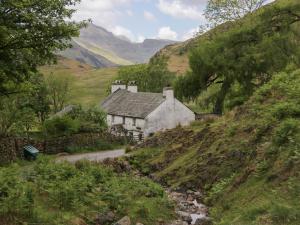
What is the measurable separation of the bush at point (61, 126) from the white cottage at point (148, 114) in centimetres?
975

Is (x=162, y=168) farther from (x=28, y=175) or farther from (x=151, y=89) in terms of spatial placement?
(x=151, y=89)

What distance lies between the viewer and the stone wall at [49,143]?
4272 cm

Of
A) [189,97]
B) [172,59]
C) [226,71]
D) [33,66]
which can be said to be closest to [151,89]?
[189,97]

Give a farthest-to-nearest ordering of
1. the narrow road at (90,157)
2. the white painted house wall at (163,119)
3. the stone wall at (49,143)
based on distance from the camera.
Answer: the white painted house wall at (163,119) < the stone wall at (49,143) < the narrow road at (90,157)

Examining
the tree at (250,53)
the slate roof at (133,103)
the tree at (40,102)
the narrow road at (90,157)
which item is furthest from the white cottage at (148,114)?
the narrow road at (90,157)

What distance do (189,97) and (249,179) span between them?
36006mm

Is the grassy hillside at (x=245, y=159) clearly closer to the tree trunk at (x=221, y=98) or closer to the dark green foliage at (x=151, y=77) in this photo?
the tree trunk at (x=221, y=98)

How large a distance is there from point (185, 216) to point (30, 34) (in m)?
11.5

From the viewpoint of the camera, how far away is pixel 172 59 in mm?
177125

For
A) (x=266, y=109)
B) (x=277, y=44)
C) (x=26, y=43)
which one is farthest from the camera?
(x=277, y=44)

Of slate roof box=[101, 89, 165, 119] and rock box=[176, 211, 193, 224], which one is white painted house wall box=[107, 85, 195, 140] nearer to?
slate roof box=[101, 89, 165, 119]

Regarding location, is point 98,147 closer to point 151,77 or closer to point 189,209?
point 189,209

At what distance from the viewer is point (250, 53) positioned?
5166cm

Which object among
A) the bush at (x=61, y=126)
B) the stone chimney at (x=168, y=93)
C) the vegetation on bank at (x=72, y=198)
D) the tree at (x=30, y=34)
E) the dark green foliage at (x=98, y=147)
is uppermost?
the tree at (x=30, y=34)
